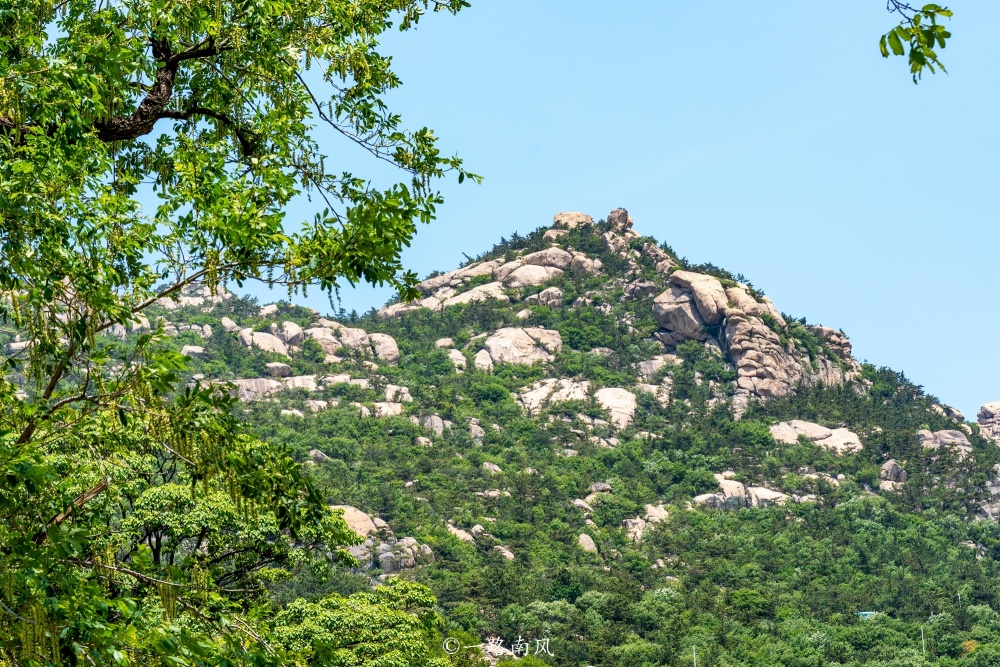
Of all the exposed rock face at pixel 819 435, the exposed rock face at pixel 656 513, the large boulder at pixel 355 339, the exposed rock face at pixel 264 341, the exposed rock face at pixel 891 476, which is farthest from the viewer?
the large boulder at pixel 355 339

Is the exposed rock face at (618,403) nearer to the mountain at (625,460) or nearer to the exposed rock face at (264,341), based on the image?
the mountain at (625,460)

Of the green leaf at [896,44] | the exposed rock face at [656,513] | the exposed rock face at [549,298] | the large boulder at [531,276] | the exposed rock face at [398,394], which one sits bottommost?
the green leaf at [896,44]

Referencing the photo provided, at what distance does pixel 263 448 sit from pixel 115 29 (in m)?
2.61

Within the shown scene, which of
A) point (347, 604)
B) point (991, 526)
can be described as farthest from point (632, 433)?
point (347, 604)

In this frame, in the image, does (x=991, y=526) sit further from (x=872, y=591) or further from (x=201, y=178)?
(x=201, y=178)

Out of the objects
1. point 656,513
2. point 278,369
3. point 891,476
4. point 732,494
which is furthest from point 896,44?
point 278,369

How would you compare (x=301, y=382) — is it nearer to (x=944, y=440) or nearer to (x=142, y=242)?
(x=944, y=440)

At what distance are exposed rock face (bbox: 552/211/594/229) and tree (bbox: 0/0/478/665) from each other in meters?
119

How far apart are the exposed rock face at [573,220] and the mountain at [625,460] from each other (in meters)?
0.20

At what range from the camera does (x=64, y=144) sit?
712 centimetres

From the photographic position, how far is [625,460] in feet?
307

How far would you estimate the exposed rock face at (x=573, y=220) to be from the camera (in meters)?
128
